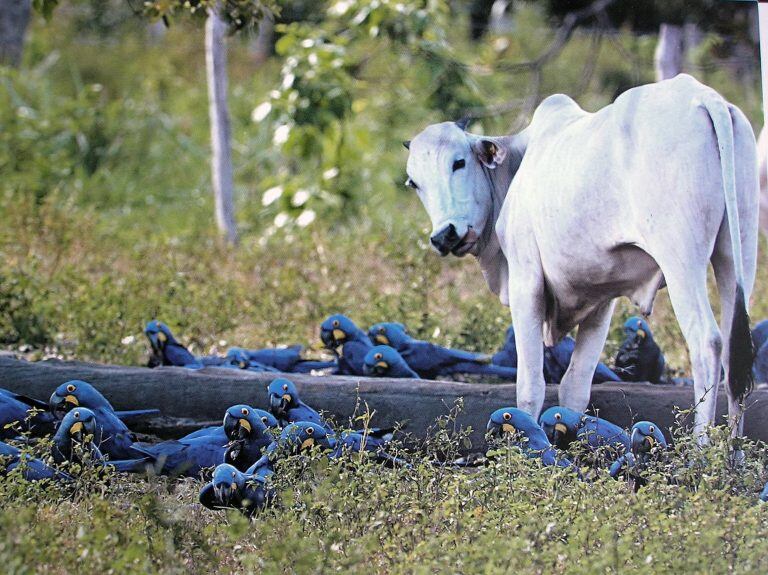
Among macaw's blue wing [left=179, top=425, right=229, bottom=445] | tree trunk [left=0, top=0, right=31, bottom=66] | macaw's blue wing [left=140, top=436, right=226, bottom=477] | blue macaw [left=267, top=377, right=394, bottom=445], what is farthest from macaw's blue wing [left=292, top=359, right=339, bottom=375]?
tree trunk [left=0, top=0, right=31, bottom=66]

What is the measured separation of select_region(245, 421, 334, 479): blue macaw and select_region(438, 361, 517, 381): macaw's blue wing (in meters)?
1.53

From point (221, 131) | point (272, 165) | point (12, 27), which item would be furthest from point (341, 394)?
point (12, 27)

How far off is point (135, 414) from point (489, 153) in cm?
186

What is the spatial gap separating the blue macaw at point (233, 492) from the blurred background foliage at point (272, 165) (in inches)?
92.2

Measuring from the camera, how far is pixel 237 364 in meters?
6.04

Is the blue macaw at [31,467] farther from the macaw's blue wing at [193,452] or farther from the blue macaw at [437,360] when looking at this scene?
the blue macaw at [437,360]

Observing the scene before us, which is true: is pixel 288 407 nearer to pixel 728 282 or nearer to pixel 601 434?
pixel 601 434

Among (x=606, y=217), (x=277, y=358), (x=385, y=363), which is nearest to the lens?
(x=606, y=217)

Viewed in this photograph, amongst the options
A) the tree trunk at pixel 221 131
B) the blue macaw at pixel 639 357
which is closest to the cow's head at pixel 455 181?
the blue macaw at pixel 639 357

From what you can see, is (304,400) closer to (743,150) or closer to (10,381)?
(10,381)

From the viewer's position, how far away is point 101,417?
190 inches

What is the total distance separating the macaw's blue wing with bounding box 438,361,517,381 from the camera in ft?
19.3

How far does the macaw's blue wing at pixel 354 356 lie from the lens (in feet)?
19.4

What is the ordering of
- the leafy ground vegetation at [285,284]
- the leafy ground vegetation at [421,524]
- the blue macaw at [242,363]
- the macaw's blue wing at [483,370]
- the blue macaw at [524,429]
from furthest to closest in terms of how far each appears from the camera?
1. the blue macaw at [242,363]
2. the macaw's blue wing at [483,370]
3. the blue macaw at [524,429]
4. the leafy ground vegetation at [285,284]
5. the leafy ground vegetation at [421,524]
